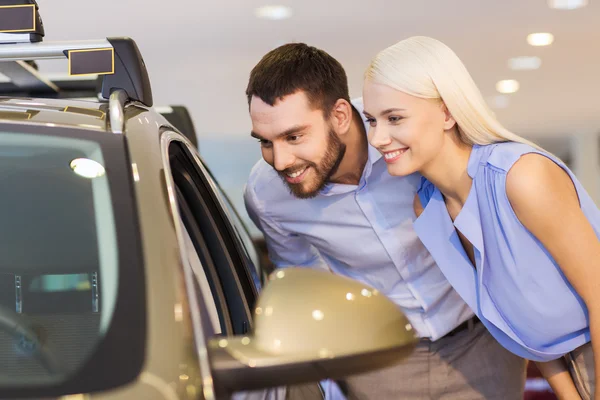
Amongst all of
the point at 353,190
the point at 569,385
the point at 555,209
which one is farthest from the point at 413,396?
the point at 555,209

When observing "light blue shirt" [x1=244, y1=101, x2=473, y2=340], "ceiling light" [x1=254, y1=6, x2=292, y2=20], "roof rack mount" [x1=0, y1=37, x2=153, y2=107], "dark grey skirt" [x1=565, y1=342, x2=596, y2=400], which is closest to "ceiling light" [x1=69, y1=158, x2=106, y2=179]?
"roof rack mount" [x1=0, y1=37, x2=153, y2=107]

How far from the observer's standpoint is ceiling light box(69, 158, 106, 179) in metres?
1.14

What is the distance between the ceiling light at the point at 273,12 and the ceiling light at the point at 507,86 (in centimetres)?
162

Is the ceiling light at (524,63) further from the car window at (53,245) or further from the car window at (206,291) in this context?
the car window at (53,245)

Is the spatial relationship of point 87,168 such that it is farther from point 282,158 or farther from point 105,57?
point 282,158

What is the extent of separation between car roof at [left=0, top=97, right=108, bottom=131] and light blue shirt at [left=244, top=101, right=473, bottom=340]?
86 centimetres

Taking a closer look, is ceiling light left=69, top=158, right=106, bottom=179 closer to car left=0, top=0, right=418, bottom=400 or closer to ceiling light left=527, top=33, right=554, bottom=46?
car left=0, top=0, right=418, bottom=400

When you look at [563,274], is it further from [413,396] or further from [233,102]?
[233,102]

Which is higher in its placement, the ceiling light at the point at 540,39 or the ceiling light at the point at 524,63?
the ceiling light at the point at 540,39

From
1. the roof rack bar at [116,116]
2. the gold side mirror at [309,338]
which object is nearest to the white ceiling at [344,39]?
the roof rack bar at [116,116]

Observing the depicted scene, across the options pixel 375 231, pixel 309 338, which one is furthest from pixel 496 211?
pixel 309 338

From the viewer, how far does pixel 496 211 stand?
1.76m

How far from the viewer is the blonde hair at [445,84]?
1.82m

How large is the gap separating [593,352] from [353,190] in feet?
2.51
